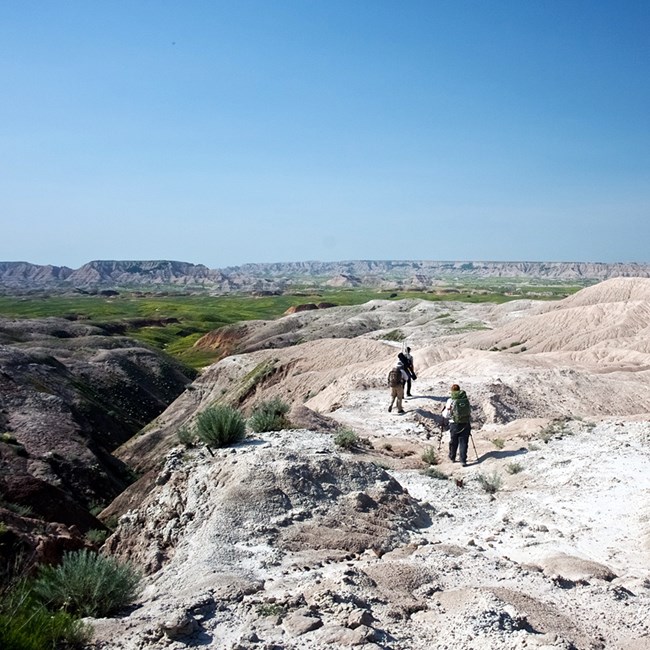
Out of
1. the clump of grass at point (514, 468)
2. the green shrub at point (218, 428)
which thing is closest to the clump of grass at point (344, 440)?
the green shrub at point (218, 428)

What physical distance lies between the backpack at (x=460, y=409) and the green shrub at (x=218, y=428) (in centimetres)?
455

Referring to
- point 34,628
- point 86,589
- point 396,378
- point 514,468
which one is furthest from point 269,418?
point 34,628

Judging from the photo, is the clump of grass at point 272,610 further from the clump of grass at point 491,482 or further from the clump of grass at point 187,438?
the clump of grass at point 491,482

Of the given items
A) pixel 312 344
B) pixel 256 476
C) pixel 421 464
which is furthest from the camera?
pixel 312 344

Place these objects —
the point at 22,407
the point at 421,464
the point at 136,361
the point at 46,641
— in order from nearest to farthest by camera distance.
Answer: the point at 46,641, the point at 421,464, the point at 22,407, the point at 136,361

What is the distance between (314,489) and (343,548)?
4.58 feet

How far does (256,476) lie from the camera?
855 cm

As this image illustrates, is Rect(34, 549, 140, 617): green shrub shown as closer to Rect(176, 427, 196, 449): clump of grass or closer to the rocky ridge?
the rocky ridge

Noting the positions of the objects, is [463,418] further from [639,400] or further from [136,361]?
[136,361]

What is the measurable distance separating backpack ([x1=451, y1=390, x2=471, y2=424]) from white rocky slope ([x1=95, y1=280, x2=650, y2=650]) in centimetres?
92

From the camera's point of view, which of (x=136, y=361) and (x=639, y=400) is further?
(x=136, y=361)

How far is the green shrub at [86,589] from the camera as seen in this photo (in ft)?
18.9

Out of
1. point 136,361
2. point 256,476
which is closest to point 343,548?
point 256,476

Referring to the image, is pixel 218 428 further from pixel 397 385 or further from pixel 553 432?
pixel 397 385
